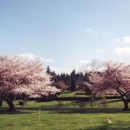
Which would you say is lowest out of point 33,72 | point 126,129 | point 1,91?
point 126,129

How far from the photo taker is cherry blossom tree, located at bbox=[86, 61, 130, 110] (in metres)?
39.3

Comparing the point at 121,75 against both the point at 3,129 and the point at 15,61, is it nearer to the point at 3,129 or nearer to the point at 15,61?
the point at 15,61

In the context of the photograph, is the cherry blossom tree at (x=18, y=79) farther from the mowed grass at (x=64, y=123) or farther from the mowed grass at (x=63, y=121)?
the mowed grass at (x=64, y=123)

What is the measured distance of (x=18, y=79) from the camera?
36.5 metres

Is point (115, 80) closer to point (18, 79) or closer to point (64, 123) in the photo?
point (18, 79)

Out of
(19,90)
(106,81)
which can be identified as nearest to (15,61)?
(19,90)

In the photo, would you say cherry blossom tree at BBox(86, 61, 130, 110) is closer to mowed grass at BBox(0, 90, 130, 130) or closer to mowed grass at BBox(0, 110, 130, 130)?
mowed grass at BBox(0, 90, 130, 130)

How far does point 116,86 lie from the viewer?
39.8 meters

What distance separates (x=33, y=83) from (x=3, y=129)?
68.7ft

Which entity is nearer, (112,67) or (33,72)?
(33,72)

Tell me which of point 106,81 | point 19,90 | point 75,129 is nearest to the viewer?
point 75,129

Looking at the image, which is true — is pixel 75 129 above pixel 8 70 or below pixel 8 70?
below

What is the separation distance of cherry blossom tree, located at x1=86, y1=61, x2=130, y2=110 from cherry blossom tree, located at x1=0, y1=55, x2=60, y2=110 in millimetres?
8082

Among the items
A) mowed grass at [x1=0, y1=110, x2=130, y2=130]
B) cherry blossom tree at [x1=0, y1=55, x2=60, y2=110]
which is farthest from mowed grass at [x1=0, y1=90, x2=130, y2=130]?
cherry blossom tree at [x1=0, y1=55, x2=60, y2=110]
